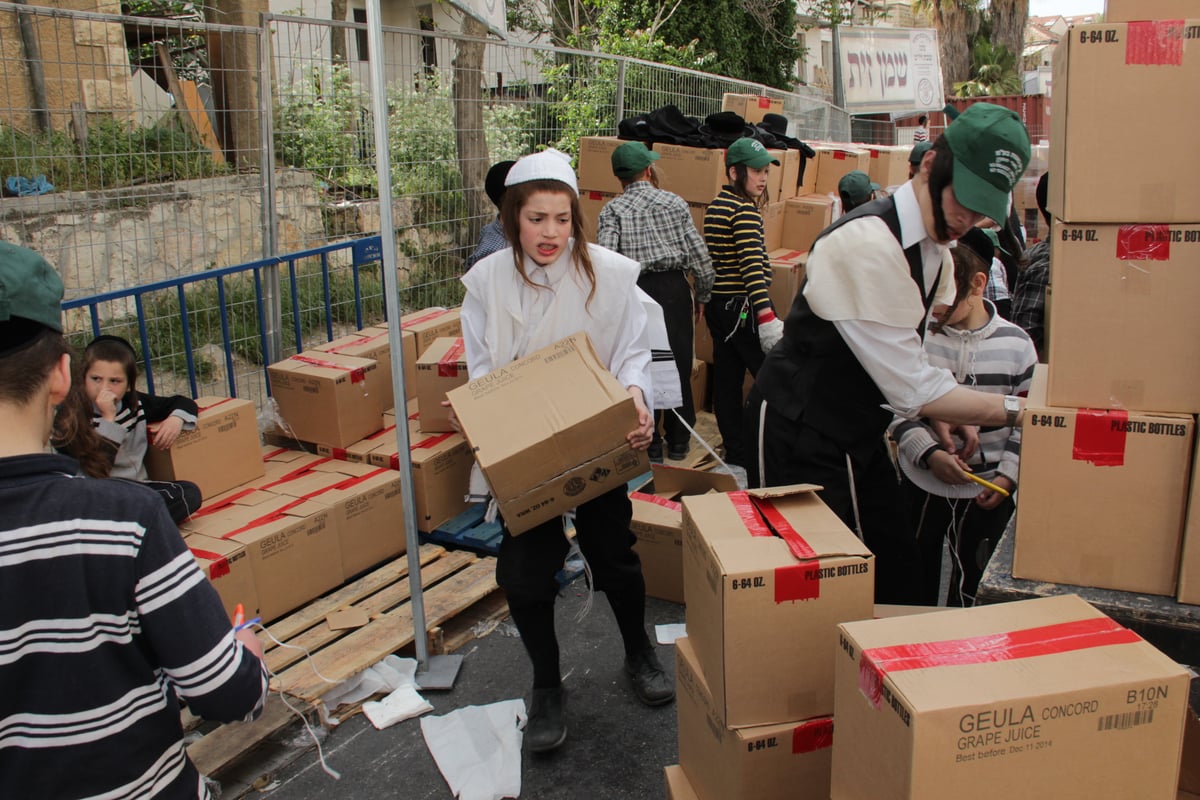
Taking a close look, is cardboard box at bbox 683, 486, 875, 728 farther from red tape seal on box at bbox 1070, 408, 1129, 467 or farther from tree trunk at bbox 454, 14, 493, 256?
tree trunk at bbox 454, 14, 493, 256

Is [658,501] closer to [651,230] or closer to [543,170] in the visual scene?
[651,230]

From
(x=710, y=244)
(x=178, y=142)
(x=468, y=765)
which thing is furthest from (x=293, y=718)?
(x=710, y=244)

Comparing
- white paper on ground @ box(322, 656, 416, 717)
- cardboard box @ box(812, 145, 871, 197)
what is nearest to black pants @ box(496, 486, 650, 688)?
white paper on ground @ box(322, 656, 416, 717)

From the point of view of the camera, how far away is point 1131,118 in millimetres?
1817

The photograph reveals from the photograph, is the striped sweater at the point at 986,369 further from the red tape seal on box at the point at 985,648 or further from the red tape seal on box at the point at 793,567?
the red tape seal on box at the point at 985,648

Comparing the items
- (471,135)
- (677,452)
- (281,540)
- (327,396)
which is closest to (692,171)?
(471,135)

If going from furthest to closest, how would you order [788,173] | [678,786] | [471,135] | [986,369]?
[788,173] → [471,135] → [986,369] → [678,786]

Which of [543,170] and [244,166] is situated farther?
[244,166]

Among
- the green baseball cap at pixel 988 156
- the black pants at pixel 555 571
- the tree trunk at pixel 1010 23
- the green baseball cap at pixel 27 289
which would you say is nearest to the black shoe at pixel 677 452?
the black pants at pixel 555 571

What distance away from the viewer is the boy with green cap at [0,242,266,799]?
133cm

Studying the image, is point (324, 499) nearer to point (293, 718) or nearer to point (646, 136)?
point (293, 718)

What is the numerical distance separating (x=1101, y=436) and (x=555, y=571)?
1675mm

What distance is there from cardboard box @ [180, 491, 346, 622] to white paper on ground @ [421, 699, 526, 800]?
36.6 inches

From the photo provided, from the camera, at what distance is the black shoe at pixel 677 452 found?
5.71 m
